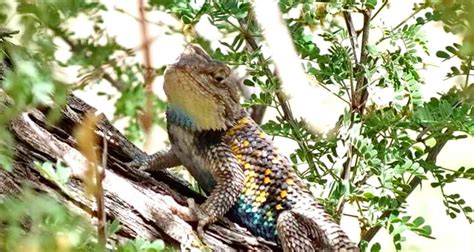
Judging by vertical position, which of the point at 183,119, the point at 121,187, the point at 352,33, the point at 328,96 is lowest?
the point at 121,187

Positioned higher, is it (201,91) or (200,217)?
(201,91)

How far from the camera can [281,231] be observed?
102 inches

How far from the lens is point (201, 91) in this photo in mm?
2678

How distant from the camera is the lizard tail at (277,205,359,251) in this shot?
2.57 metres

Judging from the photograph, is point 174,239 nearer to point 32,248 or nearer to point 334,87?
point 334,87

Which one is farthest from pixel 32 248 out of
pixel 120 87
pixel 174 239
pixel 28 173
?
pixel 120 87

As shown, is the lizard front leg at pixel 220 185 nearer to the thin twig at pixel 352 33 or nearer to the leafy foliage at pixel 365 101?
the leafy foliage at pixel 365 101

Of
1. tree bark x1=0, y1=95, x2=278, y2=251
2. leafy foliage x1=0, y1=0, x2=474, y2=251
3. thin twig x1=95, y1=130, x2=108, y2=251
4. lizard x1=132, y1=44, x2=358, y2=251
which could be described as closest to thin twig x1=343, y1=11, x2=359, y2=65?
leafy foliage x1=0, y1=0, x2=474, y2=251

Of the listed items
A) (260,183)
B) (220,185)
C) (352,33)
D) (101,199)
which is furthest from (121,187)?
(101,199)

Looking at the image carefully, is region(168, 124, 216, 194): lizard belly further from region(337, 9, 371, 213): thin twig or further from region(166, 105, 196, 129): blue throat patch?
region(337, 9, 371, 213): thin twig

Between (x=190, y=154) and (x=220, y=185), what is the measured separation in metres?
0.17

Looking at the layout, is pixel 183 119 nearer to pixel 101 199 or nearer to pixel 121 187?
pixel 121 187

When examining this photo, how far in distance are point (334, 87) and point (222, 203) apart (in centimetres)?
50

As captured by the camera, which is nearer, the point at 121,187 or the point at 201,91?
the point at 121,187
